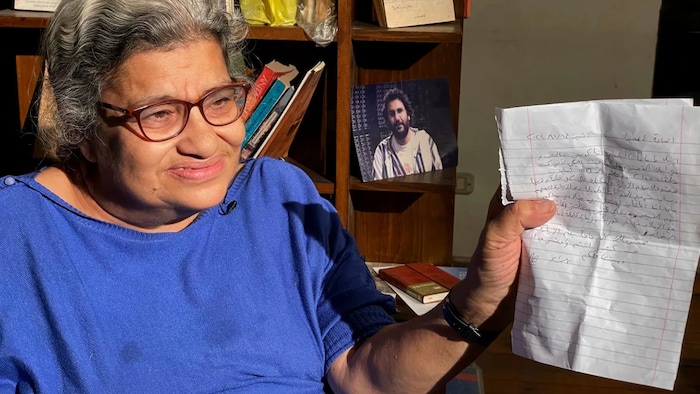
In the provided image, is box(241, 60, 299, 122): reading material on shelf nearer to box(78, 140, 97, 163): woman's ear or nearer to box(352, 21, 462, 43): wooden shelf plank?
box(352, 21, 462, 43): wooden shelf plank

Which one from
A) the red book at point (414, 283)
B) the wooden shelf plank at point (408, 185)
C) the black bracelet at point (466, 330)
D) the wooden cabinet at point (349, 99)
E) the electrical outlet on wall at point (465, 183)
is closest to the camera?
the black bracelet at point (466, 330)

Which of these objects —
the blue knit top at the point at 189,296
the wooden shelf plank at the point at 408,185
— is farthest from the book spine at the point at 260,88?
the blue knit top at the point at 189,296

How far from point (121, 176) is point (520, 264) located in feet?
2.11

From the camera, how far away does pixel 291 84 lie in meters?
2.32

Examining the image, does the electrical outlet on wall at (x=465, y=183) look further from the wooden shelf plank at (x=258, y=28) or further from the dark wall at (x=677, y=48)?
the wooden shelf plank at (x=258, y=28)

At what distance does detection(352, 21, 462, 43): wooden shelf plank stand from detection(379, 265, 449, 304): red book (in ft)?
2.02

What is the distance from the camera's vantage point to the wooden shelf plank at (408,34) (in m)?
2.12

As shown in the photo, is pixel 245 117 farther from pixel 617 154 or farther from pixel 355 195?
pixel 617 154

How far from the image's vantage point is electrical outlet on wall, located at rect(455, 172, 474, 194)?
11.7ft

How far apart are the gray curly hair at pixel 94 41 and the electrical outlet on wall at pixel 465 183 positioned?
230 centimetres

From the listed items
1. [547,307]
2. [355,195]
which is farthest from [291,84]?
[547,307]

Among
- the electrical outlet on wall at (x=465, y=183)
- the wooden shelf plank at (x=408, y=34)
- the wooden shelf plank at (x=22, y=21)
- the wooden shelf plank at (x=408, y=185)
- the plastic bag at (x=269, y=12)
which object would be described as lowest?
the electrical outlet on wall at (x=465, y=183)

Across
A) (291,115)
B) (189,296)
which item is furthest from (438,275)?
(189,296)

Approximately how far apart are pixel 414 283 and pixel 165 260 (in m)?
0.88
